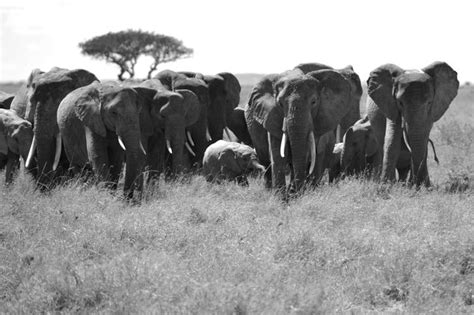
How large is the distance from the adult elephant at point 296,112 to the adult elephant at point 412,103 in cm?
101

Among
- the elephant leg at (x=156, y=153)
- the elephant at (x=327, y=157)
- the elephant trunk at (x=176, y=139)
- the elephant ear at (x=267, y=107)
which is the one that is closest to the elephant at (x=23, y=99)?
the elephant leg at (x=156, y=153)

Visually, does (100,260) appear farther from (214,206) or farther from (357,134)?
(357,134)

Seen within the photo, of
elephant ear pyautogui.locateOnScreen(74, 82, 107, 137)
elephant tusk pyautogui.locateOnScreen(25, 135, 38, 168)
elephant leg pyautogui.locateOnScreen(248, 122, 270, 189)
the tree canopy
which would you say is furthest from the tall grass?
the tree canopy

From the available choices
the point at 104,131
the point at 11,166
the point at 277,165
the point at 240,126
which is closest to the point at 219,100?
the point at 240,126

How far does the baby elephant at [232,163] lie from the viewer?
1306 centimetres

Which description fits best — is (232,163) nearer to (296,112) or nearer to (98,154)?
(98,154)

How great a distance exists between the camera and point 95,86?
459 inches

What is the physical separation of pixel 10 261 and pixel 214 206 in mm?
3138

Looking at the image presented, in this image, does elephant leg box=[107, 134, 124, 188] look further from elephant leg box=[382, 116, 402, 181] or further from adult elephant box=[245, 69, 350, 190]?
elephant leg box=[382, 116, 402, 181]

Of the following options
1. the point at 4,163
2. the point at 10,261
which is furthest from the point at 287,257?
the point at 4,163

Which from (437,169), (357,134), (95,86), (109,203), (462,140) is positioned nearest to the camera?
(109,203)

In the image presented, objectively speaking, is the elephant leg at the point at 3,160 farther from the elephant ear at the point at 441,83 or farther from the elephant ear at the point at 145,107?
the elephant ear at the point at 441,83

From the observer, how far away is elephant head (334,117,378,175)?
527 inches

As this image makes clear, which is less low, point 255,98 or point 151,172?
point 255,98
